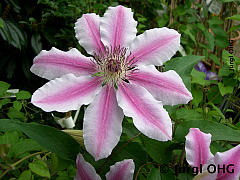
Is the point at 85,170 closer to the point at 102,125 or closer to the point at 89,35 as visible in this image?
the point at 102,125

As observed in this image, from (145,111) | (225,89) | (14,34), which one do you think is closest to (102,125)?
(145,111)

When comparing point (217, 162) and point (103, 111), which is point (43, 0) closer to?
point (103, 111)

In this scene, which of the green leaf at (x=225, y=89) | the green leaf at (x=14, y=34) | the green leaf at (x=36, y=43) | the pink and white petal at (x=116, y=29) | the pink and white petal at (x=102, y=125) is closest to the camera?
the pink and white petal at (x=102, y=125)

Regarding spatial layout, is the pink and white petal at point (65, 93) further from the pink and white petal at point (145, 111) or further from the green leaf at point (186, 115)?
the green leaf at point (186, 115)

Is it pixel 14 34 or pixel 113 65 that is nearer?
pixel 113 65

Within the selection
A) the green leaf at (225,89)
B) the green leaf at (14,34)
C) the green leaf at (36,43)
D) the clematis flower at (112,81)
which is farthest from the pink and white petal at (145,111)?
the green leaf at (36,43)

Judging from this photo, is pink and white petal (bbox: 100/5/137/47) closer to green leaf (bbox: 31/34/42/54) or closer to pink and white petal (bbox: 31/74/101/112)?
pink and white petal (bbox: 31/74/101/112)

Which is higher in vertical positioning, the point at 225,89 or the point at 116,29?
the point at 116,29

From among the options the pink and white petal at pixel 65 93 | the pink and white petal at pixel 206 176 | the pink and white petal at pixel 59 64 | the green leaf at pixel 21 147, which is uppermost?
the pink and white petal at pixel 59 64
